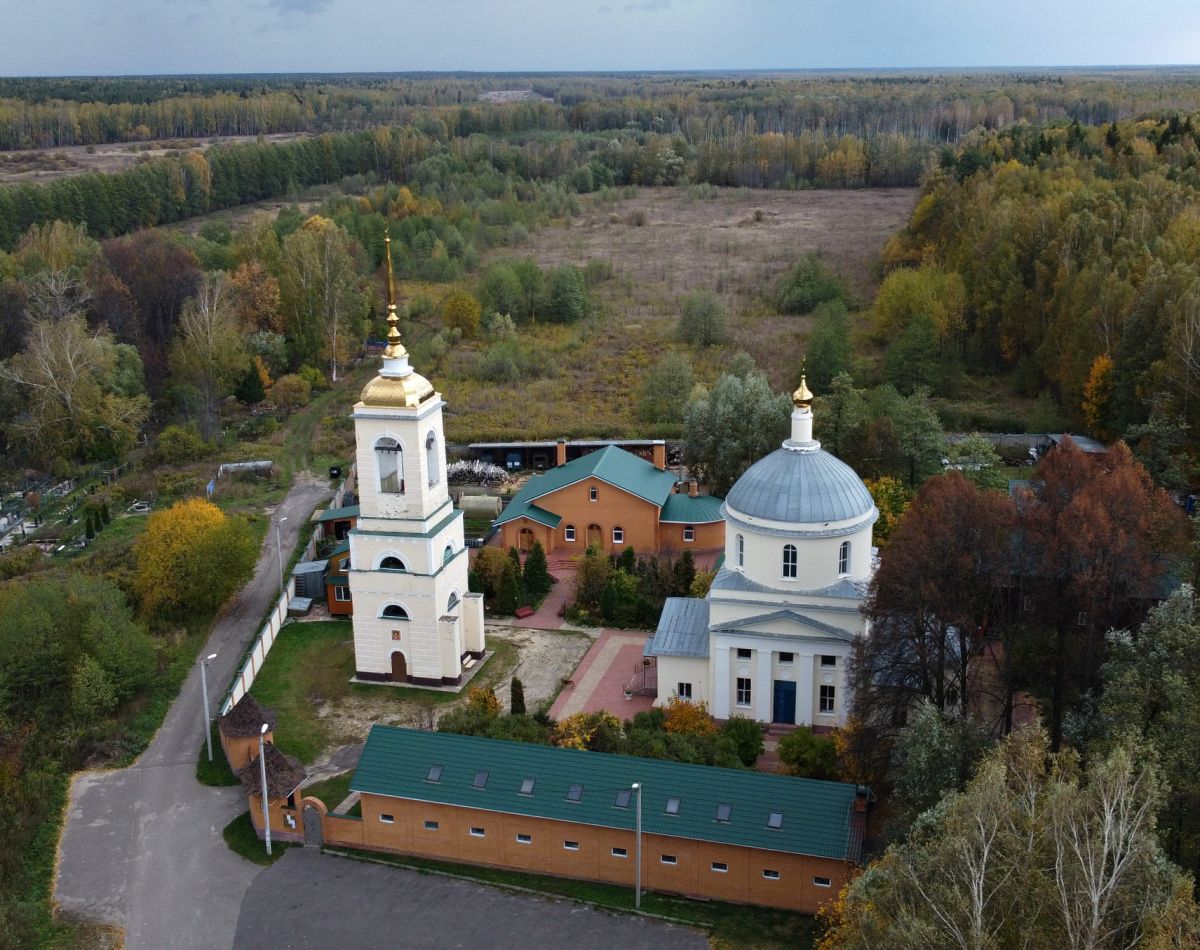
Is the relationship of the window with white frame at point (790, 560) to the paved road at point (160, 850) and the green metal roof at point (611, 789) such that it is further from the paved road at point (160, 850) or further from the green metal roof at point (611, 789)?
the paved road at point (160, 850)

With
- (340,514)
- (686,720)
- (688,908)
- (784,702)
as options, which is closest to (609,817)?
(688,908)

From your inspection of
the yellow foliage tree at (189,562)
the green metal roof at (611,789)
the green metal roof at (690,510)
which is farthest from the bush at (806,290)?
the green metal roof at (611,789)

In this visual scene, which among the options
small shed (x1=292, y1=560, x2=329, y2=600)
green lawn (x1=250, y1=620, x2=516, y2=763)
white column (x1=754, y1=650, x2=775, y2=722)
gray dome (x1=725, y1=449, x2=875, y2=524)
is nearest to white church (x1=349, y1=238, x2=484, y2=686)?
green lawn (x1=250, y1=620, x2=516, y2=763)

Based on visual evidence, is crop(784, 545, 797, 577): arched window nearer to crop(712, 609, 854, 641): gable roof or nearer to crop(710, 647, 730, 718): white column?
crop(712, 609, 854, 641): gable roof

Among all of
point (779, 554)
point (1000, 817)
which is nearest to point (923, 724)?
point (1000, 817)

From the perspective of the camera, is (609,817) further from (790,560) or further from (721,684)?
(790,560)

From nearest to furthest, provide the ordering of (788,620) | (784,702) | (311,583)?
(788,620), (784,702), (311,583)
